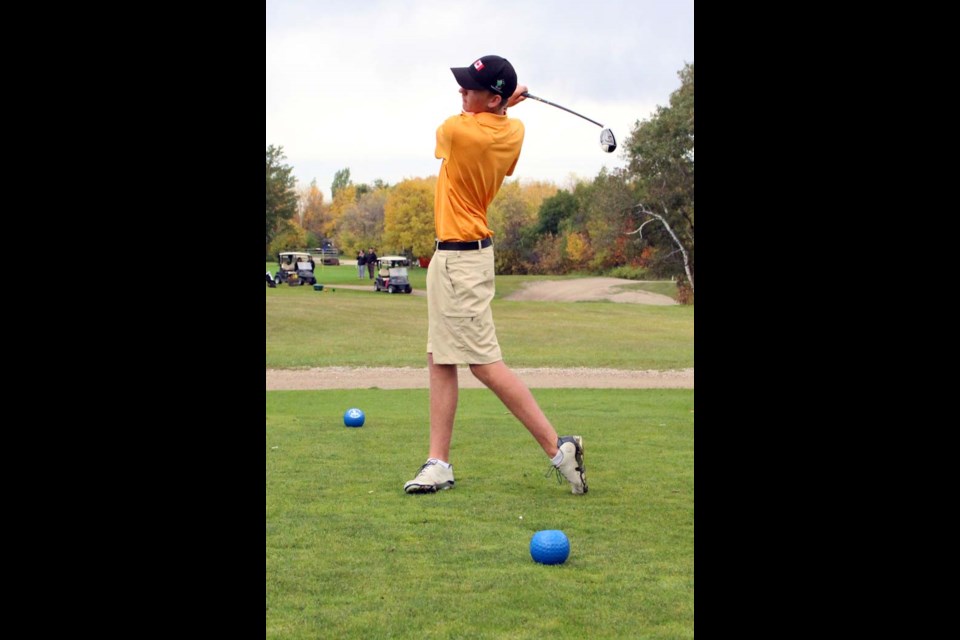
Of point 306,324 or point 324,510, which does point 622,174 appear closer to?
point 306,324

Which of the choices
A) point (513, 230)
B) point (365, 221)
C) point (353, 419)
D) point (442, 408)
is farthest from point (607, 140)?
point (365, 221)

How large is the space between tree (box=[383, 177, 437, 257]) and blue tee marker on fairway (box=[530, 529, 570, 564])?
3648cm

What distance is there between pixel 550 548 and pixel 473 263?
2.09 meters

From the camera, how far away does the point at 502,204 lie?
44.0 meters

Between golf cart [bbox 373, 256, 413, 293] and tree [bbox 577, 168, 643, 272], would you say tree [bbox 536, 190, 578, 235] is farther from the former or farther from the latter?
golf cart [bbox 373, 256, 413, 293]

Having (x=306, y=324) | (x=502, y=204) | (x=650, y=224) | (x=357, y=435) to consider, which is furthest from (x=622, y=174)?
(x=357, y=435)

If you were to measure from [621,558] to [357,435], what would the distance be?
168 inches

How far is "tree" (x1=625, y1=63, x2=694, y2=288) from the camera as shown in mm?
40188

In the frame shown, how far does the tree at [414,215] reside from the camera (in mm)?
41156

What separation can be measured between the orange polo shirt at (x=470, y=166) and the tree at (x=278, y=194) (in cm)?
3806

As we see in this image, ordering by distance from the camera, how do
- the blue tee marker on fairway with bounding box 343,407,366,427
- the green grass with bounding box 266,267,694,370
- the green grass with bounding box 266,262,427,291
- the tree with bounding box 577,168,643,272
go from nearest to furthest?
the blue tee marker on fairway with bounding box 343,407,366,427 → the green grass with bounding box 266,267,694,370 → the tree with bounding box 577,168,643,272 → the green grass with bounding box 266,262,427,291

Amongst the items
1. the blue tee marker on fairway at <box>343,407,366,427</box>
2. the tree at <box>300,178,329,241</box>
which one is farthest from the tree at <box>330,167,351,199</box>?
the blue tee marker on fairway at <box>343,407,366,427</box>

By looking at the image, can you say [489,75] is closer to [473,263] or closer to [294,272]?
[473,263]

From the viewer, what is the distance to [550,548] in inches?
170
